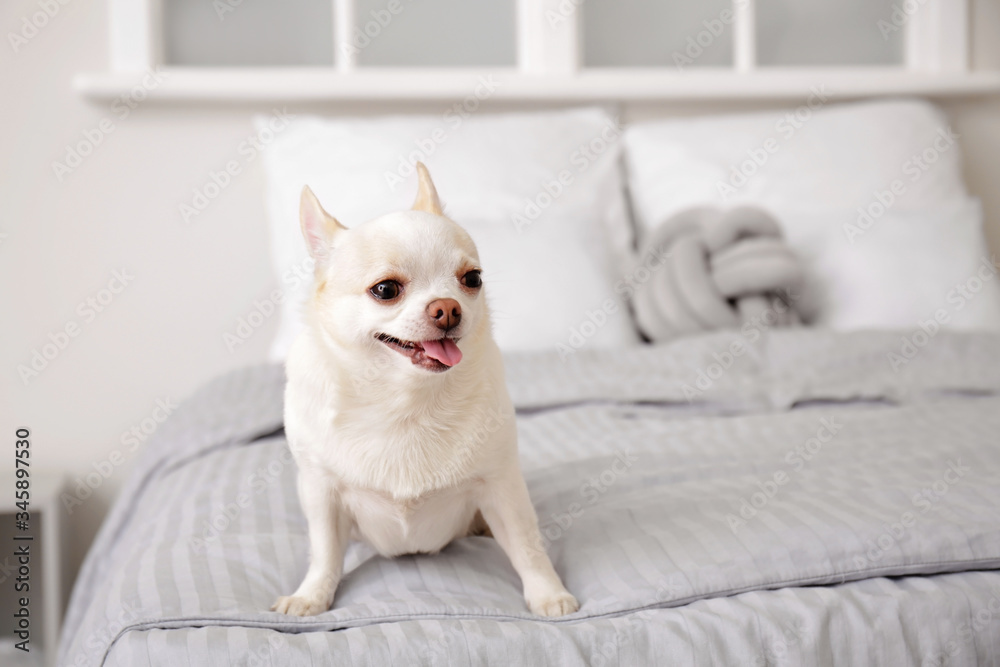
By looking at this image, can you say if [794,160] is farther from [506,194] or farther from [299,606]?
[299,606]

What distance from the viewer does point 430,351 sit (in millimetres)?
677

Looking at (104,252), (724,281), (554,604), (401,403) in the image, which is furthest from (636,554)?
Result: (104,252)

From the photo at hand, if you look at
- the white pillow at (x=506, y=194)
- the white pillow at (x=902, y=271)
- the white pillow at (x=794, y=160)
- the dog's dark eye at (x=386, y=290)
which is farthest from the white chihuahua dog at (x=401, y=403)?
the white pillow at (x=794, y=160)

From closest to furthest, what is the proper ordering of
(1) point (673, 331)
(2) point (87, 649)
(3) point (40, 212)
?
(2) point (87, 649), (1) point (673, 331), (3) point (40, 212)

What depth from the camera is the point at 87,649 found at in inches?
29.0

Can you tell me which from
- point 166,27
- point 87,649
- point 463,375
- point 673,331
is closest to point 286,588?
point 87,649

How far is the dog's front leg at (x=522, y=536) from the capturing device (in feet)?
2.52

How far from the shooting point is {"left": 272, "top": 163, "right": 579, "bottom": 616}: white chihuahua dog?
0.67 metres

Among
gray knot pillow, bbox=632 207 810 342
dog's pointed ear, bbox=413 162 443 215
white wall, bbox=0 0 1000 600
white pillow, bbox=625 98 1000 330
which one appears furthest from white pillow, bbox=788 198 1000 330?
dog's pointed ear, bbox=413 162 443 215

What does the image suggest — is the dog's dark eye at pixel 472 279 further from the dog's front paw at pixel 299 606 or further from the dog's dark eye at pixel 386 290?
the dog's front paw at pixel 299 606

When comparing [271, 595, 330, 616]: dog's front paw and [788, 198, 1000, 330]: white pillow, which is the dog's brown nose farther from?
[788, 198, 1000, 330]: white pillow

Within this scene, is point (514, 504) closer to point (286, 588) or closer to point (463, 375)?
point (463, 375)

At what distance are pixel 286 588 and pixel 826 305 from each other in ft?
4.99

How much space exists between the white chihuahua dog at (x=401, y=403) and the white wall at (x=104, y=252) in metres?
1.62
